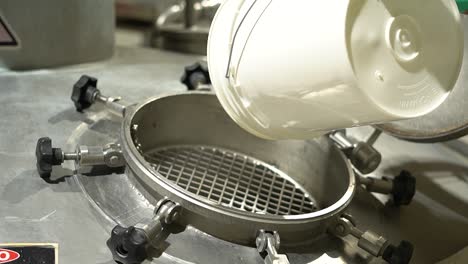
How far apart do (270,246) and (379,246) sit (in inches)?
6.1

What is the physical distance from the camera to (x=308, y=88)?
539mm

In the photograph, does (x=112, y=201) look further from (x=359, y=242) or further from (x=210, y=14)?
(x=210, y=14)

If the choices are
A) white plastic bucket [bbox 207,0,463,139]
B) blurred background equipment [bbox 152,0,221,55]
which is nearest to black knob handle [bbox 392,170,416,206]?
white plastic bucket [bbox 207,0,463,139]

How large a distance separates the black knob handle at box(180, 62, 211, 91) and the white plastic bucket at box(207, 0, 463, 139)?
0.34 meters

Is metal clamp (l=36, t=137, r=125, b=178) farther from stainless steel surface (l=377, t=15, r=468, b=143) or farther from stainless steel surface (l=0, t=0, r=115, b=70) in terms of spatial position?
stainless steel surface (l=377, t=15, r=468, b=143)

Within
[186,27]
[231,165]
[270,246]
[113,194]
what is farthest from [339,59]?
[186,27]

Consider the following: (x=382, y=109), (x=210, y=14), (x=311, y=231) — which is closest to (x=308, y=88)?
(x=382, y=109)

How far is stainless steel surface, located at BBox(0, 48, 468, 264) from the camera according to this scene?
2.07ft

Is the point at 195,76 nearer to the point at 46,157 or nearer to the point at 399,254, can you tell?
the point at 46,157

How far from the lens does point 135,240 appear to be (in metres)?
0.58

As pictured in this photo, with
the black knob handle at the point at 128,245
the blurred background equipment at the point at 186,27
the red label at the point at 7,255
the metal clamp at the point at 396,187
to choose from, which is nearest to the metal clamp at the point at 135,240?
the black knob handle at the point at 128,245

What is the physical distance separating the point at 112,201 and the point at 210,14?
Result: 1.19 metres

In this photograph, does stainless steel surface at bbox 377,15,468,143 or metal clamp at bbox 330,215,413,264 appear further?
stainless steel surface at bbox 377,15,468,143

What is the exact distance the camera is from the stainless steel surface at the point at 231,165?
2.21 feet
